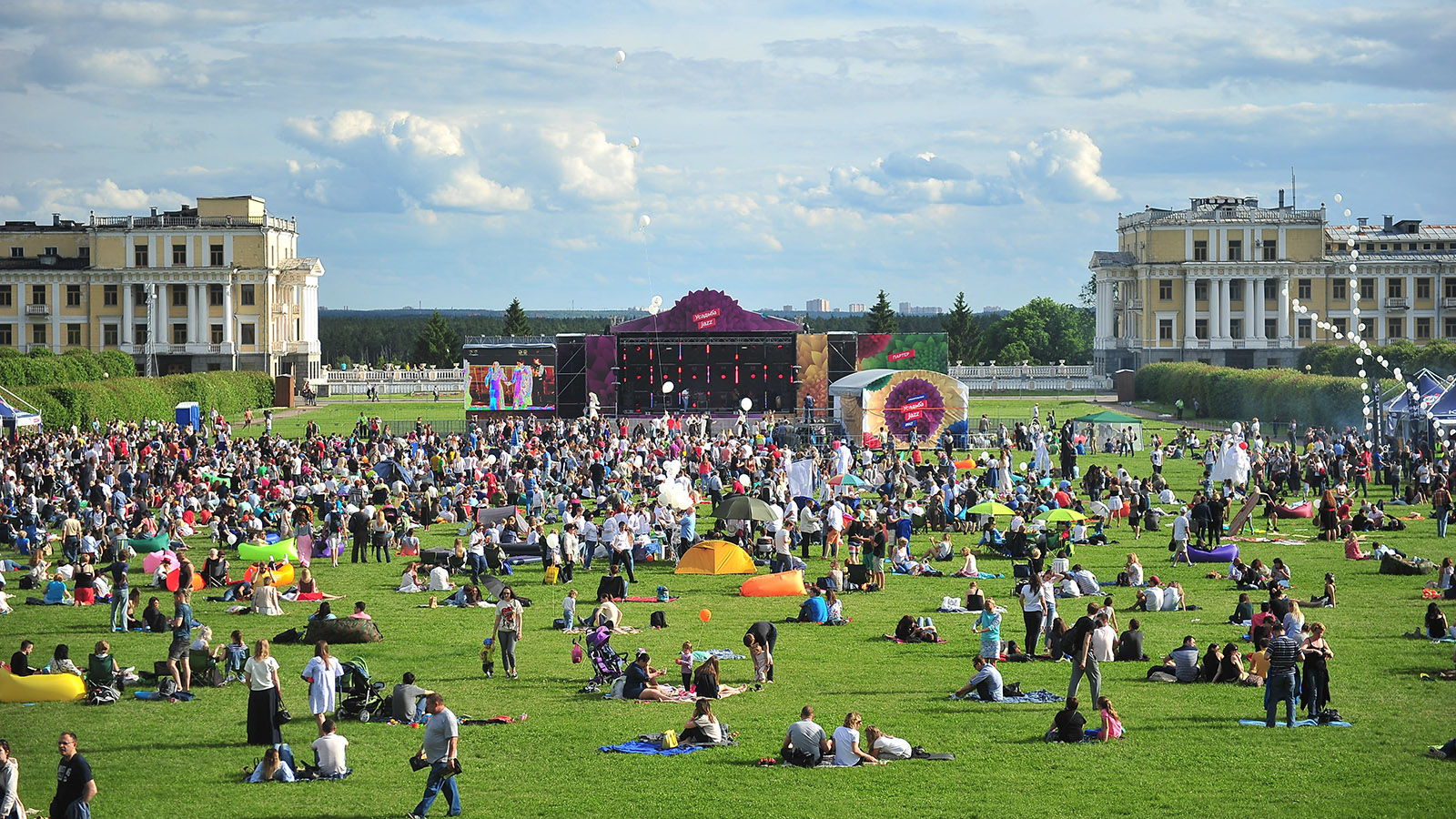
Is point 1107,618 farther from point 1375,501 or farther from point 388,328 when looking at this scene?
point 388,328

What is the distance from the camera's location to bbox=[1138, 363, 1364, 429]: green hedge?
5519cm

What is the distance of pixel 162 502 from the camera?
1389 inches

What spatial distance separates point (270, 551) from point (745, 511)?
8647 millimetres

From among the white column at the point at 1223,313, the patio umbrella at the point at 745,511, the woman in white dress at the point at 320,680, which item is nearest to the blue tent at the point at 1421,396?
the patio umbrella at the point at 745,511

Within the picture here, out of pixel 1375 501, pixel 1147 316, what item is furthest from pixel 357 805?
pixel 1147 316

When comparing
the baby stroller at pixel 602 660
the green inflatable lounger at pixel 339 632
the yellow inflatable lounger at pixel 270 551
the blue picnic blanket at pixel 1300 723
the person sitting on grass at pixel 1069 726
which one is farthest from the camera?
the yellow inflatable lounger at pixel 270 551

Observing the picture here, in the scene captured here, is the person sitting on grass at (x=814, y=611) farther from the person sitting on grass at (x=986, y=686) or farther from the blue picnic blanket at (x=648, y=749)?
the blue picnic blanket at (x=648, y=749)

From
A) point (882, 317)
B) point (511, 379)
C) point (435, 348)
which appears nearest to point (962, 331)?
Answer: point (882, 317)

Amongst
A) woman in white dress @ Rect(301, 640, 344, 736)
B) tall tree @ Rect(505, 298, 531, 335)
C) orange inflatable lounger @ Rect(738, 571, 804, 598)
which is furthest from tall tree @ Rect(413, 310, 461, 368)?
woman in white dress @ Rect(301, 640, 344, 736)

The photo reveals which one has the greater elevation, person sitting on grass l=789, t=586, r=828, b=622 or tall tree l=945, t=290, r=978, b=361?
tall tree l=945, t=290, r=978, b=361

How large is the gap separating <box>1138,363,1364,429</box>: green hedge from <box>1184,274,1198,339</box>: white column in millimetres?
19786

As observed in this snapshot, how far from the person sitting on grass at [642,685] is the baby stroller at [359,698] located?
2738mm

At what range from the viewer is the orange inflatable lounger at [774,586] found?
81.4ft

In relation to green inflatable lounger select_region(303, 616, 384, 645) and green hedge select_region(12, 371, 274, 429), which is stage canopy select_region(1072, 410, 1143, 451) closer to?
green inflatable lounger select_region(303, 616, 384, 645)
